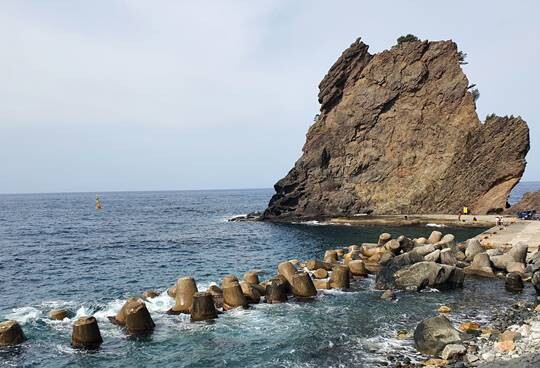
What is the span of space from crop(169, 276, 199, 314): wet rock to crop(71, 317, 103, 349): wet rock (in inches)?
176

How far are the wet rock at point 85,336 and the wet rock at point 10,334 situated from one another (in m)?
2.28

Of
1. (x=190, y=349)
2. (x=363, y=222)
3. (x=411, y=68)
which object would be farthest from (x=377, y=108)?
(x=190, y=349)

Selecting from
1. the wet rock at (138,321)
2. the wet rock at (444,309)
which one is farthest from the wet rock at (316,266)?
the wet rock at (138,321)

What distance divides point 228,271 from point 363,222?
31554 millimetres

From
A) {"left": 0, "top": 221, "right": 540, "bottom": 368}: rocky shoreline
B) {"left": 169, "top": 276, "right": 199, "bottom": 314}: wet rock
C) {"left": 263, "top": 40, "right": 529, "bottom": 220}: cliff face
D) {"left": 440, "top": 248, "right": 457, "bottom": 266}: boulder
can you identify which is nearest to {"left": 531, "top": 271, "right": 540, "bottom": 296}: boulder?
{"left": 0, "top": 221, "right": 540, "bottom": 368}: rocky shoreline

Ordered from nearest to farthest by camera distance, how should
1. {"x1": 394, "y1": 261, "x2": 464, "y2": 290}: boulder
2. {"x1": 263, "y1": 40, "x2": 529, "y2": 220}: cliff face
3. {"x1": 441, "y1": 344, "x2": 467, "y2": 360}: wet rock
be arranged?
1. {"x1": 441, "y1": 344, "x2": 467, "y2": 360}: wet rock
2. {"x1": 394, "y1": 261, "x2": 464, "y2": 290}: boulder
3. {"x1": 263, "y1": 40, "x2": 529, "y2": 220}: cliff face

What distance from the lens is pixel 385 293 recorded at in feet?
80.0

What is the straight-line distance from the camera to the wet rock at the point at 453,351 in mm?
15666

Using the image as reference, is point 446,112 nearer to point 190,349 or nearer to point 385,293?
point 385,293

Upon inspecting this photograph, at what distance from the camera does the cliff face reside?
65.1 meters

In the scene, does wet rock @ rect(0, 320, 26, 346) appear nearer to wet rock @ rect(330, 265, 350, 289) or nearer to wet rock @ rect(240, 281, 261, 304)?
wet rock @ rect(240, 281, 261, 304)

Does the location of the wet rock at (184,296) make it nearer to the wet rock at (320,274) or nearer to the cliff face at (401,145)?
the wet rock at (320,274)

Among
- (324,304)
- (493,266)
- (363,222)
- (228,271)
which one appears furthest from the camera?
(363,222)

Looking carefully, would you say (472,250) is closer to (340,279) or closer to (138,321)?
(340,279)
